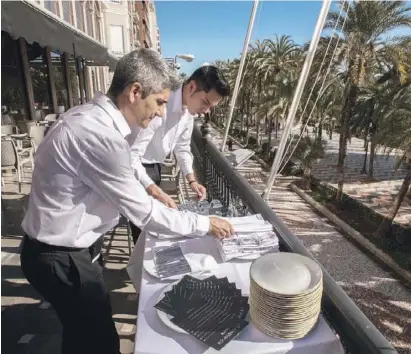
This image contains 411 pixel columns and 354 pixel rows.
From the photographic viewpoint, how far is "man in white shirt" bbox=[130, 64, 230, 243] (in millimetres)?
2346

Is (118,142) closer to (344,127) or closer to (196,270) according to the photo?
(196,270)

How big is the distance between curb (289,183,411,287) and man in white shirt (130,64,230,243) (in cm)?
1535

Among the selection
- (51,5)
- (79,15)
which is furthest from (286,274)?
(79,15)

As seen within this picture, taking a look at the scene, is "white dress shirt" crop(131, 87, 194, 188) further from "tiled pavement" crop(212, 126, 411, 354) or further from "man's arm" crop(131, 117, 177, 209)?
"tiled pavement" crop(212, 126, 411, 354)

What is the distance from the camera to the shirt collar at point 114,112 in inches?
58.5

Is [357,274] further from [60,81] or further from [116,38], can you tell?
[116,38]

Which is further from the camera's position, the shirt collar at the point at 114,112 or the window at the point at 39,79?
the window at the point at 39,79

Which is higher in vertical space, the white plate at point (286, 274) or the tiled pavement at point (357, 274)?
the white plate at point (286, 274)

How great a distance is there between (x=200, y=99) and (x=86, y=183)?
1278 millimetres

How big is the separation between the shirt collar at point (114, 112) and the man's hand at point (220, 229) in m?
0.60

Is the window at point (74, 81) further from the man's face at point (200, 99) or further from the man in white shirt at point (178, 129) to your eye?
the man's face at point (200, 99)

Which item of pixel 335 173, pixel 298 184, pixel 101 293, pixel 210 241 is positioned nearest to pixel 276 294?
pixel 210 241

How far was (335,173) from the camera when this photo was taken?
99.5ft

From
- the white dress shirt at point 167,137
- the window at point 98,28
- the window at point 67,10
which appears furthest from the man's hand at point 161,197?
the window at point 98,28
